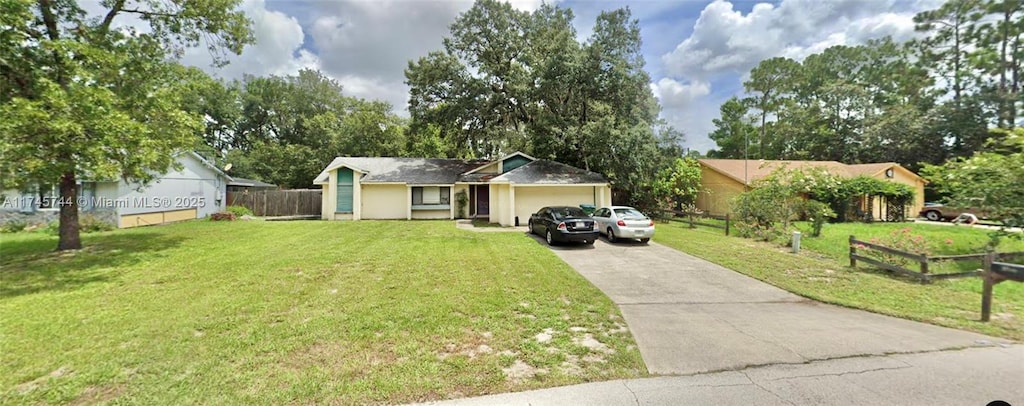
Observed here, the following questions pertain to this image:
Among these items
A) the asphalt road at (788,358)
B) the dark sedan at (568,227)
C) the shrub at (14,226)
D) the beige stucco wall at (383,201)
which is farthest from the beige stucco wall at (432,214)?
the asphalt road at (788,358)

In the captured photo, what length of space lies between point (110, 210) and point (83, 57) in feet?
35.0

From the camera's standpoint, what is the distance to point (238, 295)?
6.18m

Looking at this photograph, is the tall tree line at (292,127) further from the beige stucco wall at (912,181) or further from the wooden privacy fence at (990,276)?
the beige stucco wall at (912,181)

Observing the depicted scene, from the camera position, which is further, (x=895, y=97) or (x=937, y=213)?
(x=895, y=97)

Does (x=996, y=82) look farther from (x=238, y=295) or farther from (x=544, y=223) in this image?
(x=238, y=295)

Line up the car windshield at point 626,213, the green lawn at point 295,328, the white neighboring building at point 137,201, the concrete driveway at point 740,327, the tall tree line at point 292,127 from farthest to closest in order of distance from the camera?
1. the tall tree line at point 292,127
2. the white neighboring building at point 137,201
3. the car windshield at point 626,213
4. the concrete driveway at point 740,327
5. the green lawn at point 295,328

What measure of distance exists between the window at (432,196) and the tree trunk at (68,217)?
12.9m

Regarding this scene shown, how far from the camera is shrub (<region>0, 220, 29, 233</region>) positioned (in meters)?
14.3

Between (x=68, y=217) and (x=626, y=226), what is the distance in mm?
16960

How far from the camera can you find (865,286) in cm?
738

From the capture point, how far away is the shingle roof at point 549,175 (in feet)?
58.2

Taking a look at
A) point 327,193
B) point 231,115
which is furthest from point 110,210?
point 231,115

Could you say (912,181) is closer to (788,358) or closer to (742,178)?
(742,178)

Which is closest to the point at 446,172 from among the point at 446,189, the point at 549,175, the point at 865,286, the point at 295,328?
the point at 446,189
